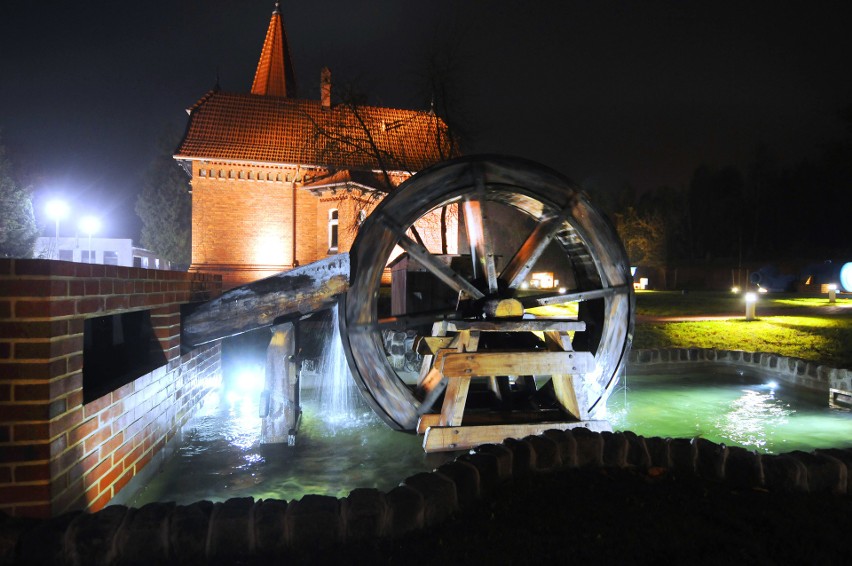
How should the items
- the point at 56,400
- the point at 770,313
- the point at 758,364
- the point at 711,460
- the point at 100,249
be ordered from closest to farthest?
the point at 56,400 < the point at 711,460 < the point at 758,364 < the point at 770,313 < the point at 100,249

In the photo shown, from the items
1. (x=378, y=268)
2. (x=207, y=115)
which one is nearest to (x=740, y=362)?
(x=378, y=268)

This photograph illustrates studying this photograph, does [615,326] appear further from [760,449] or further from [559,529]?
[559,529]

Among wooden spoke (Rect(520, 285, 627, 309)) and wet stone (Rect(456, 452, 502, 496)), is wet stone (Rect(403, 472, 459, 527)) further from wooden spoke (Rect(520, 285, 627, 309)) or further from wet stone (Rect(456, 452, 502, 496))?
wooden spoke (Rect(520, 285, 627, 309))

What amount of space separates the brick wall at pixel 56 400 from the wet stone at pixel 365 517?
56.5 inches

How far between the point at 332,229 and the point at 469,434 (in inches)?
700

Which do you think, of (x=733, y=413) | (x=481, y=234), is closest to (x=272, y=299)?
(x=481, y=234)

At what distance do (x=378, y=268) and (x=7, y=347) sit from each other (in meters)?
3.08

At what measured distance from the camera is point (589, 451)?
373cm

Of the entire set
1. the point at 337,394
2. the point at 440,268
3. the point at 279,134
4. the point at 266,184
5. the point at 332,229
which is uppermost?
the point at 279,134

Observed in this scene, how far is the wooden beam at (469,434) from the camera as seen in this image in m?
4.58

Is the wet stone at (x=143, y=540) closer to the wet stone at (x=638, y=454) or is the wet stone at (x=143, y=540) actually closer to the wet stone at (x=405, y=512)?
the wet stone at (x=405, y=512)

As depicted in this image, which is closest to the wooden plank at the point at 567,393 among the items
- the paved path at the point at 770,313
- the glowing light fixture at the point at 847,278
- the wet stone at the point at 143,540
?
the wet stone at the point at 143,540

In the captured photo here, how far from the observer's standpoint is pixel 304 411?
6922mm

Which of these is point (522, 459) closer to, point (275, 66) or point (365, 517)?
point (365, 517)
